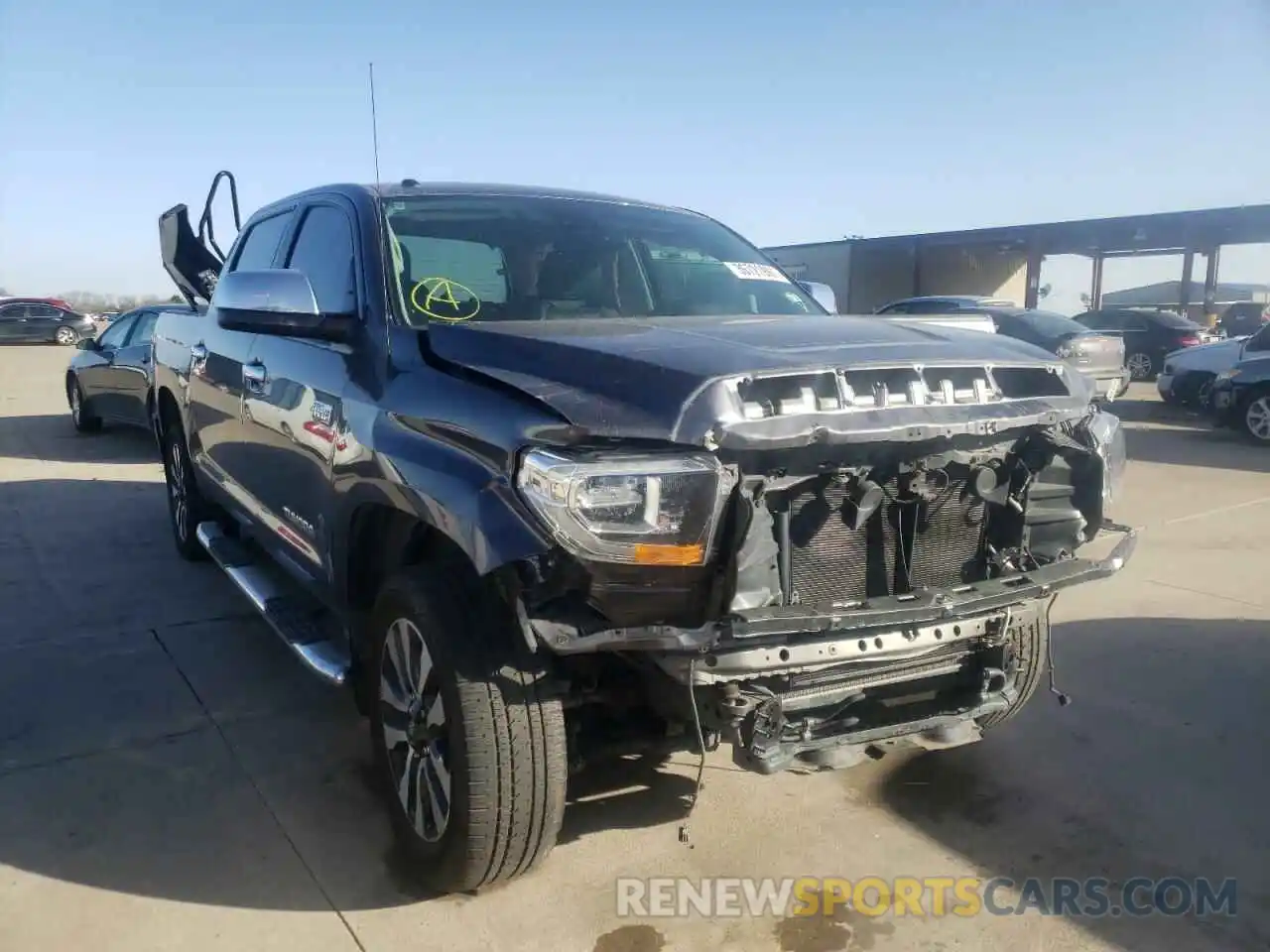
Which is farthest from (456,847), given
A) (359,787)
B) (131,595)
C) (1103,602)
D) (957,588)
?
(1103,602)

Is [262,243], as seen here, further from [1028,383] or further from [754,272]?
[1028,383]

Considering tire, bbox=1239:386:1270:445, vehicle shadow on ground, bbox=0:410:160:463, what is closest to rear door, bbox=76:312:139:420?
vehicle shadow on ground, bbox=0:410:160:463

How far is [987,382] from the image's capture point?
2717mm

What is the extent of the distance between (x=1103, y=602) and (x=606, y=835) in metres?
3.36

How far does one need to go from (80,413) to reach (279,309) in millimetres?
9408

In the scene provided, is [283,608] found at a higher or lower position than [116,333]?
lower

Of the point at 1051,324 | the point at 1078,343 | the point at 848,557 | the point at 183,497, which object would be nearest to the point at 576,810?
the point at 848,557

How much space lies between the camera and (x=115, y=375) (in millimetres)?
10312

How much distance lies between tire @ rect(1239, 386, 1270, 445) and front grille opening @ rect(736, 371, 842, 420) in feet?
35.7

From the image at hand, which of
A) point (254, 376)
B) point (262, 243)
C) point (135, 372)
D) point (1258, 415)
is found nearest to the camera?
point (254, 376)

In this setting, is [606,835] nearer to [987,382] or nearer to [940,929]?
[940,929]

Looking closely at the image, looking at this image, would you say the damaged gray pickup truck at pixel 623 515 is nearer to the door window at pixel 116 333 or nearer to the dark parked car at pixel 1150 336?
the door window at pixel 116 333

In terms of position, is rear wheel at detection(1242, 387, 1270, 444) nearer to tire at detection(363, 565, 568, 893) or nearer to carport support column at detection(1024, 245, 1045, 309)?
tire at detection(363, 565, 568, 893)

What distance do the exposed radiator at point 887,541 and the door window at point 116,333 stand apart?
9.95m
